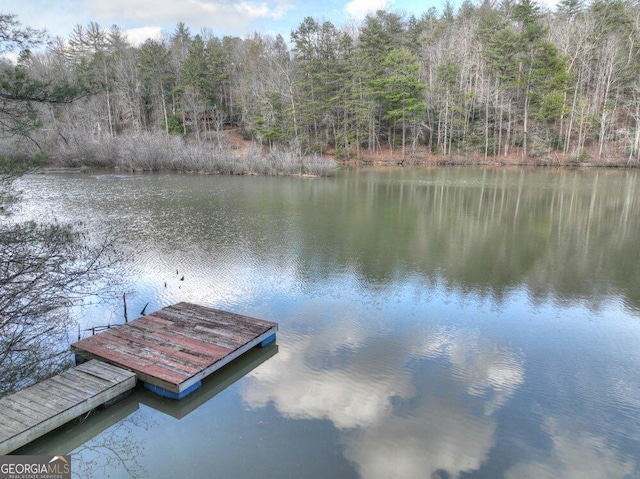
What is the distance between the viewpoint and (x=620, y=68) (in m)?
33.3

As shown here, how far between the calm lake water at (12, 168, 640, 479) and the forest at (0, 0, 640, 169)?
765 inches

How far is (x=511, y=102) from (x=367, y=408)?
3719 cm

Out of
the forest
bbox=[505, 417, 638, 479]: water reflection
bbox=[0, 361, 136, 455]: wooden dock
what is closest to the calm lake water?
bbox=[505, 417, 638, 479]: water reflection

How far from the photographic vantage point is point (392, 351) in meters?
5.86

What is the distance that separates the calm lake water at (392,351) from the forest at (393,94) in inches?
765

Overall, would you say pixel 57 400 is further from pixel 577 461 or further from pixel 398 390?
pixel 577 461

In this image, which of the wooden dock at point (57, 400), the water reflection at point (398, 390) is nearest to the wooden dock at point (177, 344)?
the wooden dock at point (57, 400)

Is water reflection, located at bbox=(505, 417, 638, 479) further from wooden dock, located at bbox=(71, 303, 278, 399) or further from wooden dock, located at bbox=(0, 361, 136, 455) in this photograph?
wooden dock, located at bbox=(0, 361, 136, 455)

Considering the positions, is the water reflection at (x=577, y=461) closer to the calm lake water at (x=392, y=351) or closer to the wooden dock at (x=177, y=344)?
the calm lake water at (x=392, y=351)

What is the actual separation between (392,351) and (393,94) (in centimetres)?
3147

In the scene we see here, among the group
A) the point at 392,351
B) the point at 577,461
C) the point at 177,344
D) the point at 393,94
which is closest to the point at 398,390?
the point at 392,351

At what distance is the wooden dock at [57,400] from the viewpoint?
383 cm

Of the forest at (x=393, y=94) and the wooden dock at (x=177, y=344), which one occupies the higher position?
the forest at (x=393, y=94)

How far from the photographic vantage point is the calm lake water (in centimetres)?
404
